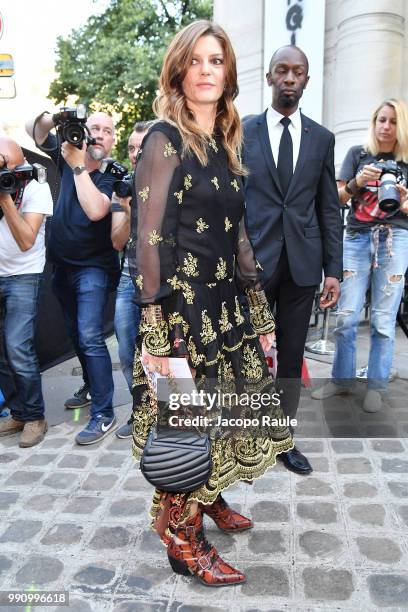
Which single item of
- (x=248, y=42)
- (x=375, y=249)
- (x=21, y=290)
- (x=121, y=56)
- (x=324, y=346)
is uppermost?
(x=121, y=56)

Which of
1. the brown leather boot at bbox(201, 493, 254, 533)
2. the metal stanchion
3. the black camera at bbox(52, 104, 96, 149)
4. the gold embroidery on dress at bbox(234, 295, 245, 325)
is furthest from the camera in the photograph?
the metal stanchion

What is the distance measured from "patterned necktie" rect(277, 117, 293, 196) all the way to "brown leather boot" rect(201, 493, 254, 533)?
1726 millimetres

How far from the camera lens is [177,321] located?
6.97ft

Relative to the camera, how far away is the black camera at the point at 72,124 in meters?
3.52

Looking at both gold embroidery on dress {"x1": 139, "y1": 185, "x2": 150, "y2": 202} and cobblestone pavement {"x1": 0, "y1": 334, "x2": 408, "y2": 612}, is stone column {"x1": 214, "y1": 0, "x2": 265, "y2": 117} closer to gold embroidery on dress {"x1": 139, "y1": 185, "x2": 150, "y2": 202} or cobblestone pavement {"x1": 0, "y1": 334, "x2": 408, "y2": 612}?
cobblestone pavement {"x1": 0, "y1": 334, "x2": 408, "y2": 612}

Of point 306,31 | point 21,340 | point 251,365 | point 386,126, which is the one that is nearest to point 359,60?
point 306,31

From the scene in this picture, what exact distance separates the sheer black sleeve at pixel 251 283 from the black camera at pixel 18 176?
5.41ft

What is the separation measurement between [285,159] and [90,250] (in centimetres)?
149

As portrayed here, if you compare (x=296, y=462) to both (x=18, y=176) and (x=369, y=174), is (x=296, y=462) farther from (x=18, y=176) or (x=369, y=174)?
(x=18, y=176)

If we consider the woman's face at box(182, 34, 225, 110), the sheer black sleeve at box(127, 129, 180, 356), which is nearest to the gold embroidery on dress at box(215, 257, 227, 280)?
the sheer black sleeve at box(127, 129, 180, 356)

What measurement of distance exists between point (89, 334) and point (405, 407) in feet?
8.13

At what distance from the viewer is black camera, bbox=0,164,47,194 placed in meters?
A: 3.43

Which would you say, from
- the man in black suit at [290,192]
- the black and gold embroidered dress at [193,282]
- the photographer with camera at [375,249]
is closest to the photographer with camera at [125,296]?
the man in black suit at [290,192]

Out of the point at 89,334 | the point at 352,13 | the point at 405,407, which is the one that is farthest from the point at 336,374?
the point at 352,13
